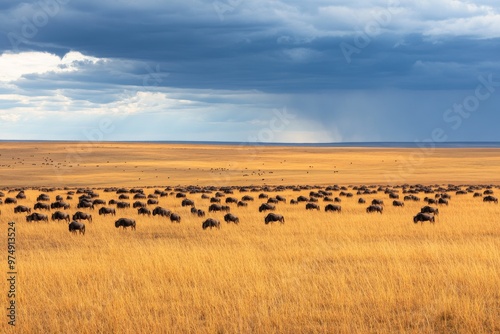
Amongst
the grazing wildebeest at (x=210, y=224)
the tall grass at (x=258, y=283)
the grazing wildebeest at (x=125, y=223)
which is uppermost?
the grazing wildebeest at (x=210, y=224)

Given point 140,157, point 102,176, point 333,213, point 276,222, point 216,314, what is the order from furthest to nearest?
point 140,157, point 102,176, point 333,213, point 276,222, point 216,314

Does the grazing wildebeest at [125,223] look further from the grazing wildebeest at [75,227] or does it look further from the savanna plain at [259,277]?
the grazing wildebeest at [75,227]

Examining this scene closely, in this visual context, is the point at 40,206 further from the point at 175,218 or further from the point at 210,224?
the point at 210,224

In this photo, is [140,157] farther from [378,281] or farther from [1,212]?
[378,281]

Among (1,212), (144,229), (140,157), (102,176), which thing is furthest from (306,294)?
(140,157)

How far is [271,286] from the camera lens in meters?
11.7

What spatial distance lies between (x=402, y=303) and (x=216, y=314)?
3241 millimetres

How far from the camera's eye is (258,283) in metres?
11.6

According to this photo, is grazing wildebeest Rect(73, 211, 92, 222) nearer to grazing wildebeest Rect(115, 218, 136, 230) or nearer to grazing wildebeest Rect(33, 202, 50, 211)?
grazing wildebeest Rect(115, 218, 136, 230)

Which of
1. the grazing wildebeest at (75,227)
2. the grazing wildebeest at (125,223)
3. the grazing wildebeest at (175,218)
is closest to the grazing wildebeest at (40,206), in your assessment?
the grazing wildebeest at (175,218)

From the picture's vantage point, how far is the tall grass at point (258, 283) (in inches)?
360

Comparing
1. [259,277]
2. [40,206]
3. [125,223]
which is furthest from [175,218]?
[259,277]

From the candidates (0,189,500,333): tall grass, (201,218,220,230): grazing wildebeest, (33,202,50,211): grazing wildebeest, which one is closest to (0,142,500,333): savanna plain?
(0,189,500,333): tall grass

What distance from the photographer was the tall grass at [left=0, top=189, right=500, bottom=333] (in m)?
9.16
